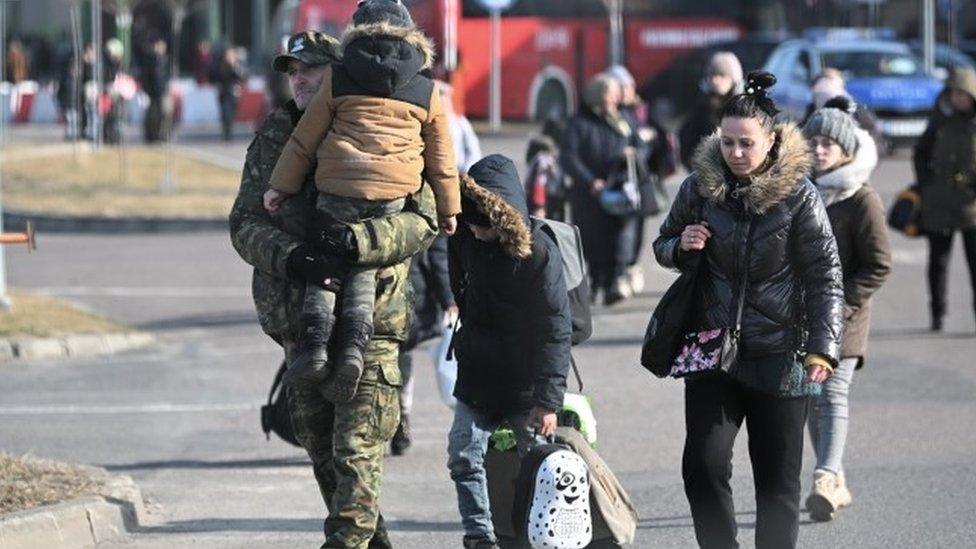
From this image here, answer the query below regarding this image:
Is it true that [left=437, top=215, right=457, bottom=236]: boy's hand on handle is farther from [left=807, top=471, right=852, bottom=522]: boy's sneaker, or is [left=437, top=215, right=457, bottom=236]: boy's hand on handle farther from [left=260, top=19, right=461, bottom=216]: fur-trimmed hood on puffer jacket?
[left=807, top=471, right=852, bottom=522]: boy's sneaker

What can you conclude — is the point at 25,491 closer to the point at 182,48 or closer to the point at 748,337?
the point at 748,337

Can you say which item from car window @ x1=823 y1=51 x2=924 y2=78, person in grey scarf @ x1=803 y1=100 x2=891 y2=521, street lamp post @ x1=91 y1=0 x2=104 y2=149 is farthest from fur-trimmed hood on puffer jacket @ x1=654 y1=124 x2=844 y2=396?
car window @ x1=823 y1=51 x2=924 y2=78

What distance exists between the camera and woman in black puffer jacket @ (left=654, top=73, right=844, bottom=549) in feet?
21.7

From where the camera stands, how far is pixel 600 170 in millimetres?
15438

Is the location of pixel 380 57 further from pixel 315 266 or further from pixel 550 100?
pixel 550 100

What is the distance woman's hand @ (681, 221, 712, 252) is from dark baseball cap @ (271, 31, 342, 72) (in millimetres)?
1342

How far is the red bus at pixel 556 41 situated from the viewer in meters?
39.8

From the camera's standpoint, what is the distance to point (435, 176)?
680 centimetres

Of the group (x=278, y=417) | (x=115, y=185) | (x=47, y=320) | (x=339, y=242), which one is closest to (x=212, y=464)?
(x=278, y=417)

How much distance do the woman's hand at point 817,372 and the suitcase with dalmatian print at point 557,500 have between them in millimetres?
827

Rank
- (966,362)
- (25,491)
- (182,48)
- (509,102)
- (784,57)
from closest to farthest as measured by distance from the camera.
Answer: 1. (25,491)
2. (966,362)
3. (784,57)
4. (509,102)
5. (182,48)

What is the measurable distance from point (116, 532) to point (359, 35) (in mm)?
→ 2664

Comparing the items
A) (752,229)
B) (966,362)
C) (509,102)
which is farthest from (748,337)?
(509,102)

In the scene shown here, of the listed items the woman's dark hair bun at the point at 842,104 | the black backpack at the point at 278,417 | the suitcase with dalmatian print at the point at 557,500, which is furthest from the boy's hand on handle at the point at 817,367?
the woman's dark hair bun at the point at 842,104
